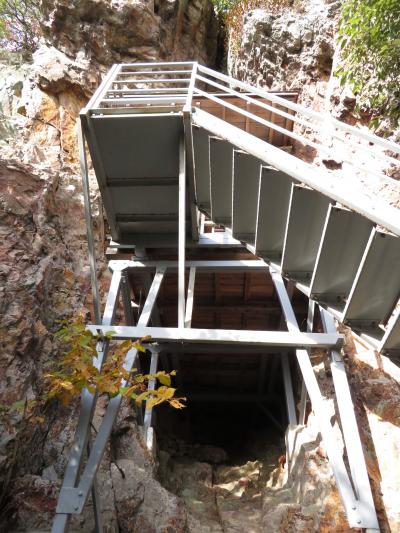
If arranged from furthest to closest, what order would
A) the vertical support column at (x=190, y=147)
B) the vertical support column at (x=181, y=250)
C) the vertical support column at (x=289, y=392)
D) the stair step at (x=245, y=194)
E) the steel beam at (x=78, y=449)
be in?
the vertical support column at (x=289, y=392), the vertical support column at (x=181, y=250), the vertical support column at (x=190, y=147), the stair step at (x=245, y=194), the steel beam at (x=78, y=449)

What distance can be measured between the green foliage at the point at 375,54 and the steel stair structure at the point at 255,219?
0.91 metres

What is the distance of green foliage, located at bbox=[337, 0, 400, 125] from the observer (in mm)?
4796

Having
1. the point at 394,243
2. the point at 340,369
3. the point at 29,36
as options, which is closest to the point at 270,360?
the point at 340,369

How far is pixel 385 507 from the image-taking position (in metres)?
3.62

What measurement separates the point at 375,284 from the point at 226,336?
175 centimetres

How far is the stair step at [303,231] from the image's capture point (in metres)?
2.82

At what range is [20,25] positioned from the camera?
38.9 ft

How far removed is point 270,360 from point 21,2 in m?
13.6

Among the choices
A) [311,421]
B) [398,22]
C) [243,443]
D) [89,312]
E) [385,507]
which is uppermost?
[398,22]

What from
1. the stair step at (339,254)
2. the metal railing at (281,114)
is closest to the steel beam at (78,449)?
the stair step at (339,254)

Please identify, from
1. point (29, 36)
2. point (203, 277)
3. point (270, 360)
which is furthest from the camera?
point (29, 36)

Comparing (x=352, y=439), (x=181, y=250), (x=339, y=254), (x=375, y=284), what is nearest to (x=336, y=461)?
(x=352, y=439)

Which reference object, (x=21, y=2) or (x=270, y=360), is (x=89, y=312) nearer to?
(x=270, y=360)

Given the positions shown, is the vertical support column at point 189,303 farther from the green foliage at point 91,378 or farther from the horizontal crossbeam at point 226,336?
the green foliage at point 91,378
